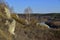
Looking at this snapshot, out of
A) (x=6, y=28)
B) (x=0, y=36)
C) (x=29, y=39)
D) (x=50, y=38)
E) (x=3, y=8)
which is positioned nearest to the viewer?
(x=0, y=36)

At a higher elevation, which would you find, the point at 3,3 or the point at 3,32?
the point at 3,3

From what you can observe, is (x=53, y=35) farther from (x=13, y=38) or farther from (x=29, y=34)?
(x=13, y=38)

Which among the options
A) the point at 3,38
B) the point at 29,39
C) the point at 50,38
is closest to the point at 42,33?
the point at 50,38

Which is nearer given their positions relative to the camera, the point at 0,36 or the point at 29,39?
the point at 0,36

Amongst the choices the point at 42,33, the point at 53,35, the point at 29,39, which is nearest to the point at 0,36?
the point at 29,39

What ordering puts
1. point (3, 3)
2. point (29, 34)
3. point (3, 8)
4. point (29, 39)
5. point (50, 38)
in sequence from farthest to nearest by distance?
1. point (3, 3)
2. point (3, 8)
3. point (50, 38)
4. point (29, 34)
5. point (29, 39)

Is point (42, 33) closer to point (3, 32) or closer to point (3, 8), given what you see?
point (3, 8)

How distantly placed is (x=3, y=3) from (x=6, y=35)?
10028 millimetres

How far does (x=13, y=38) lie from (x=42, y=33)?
6305mm

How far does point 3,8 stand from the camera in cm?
2167

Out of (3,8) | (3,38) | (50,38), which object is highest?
(3,8)

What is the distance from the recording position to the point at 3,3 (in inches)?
910

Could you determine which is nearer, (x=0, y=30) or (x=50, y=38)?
(x=0, y=30)

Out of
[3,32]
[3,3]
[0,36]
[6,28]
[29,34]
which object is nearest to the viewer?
[0,36]
